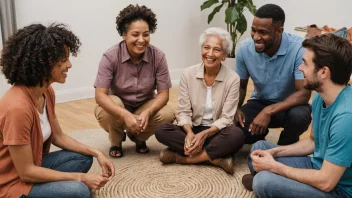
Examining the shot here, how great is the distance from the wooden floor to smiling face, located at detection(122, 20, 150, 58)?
3.14ft

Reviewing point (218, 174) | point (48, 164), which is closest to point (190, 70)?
point (218, 174)

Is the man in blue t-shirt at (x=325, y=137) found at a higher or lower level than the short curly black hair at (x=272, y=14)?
lower

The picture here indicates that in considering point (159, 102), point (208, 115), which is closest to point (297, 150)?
point (208, 115)

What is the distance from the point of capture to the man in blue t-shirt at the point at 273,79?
2.34 m

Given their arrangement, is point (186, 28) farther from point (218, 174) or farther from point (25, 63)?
point (25, 63)

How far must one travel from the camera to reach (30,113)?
146cm

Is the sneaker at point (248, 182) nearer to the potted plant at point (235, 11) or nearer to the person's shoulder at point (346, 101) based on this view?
the person's shoulder at point (346, 101)

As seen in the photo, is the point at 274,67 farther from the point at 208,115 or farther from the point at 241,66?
the point at 208,115

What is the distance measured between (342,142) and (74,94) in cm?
296

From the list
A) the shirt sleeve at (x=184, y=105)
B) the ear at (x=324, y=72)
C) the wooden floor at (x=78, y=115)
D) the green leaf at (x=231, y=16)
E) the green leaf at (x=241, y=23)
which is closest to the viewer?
the ear at (x=324, y=72)

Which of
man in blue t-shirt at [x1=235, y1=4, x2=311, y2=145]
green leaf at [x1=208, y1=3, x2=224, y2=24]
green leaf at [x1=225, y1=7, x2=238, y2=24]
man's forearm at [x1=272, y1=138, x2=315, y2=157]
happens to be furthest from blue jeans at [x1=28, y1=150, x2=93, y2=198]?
green leaf at [x1=208, y1=3, x2=224, y2=24]

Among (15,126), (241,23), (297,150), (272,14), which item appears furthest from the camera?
(241,23)

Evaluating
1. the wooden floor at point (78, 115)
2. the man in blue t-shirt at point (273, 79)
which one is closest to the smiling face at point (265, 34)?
the man in blue t-shirt at point (273, 79)

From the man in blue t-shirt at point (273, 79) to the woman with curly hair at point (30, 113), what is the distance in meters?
1.17
